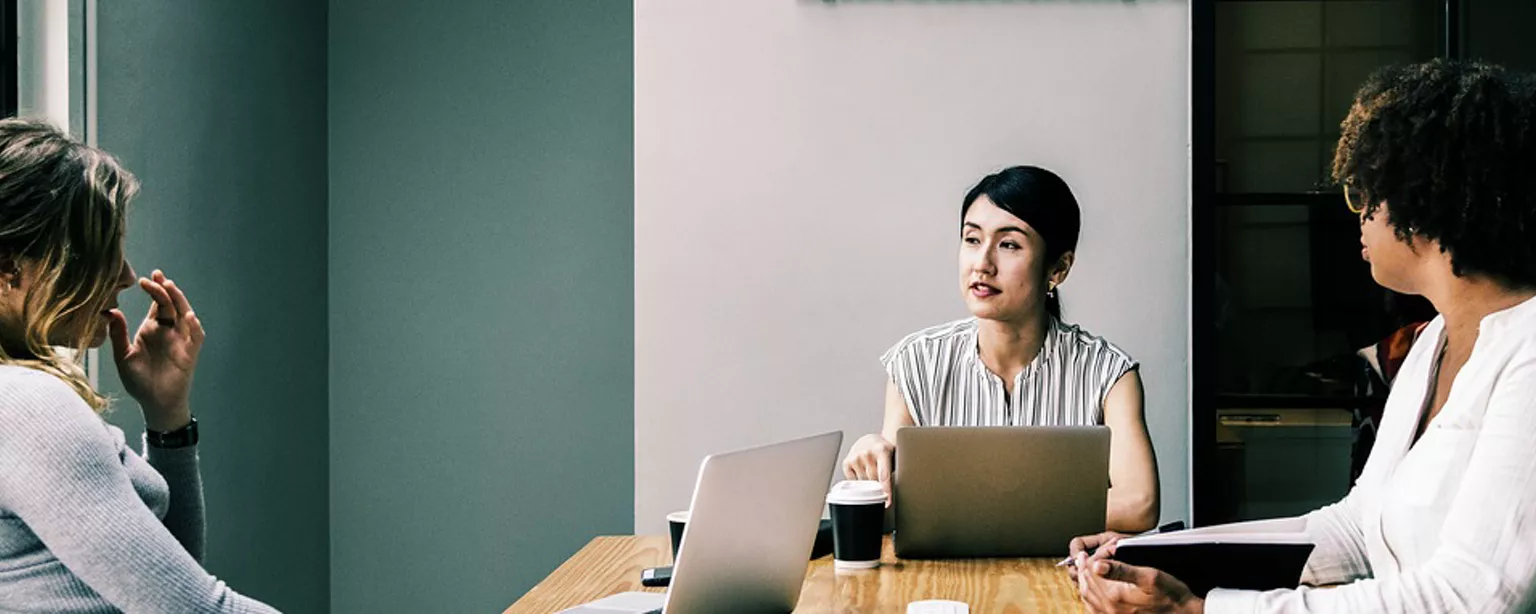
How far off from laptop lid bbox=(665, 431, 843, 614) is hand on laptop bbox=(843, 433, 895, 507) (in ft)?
1.20


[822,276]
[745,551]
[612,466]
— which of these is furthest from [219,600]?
[612,466]

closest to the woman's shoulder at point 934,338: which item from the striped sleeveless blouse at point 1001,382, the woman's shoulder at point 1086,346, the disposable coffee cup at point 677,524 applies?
the striped sleeveless blouse at point 1001,382

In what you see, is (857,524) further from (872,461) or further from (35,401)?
(35,401)

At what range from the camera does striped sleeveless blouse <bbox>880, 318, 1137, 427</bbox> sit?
264 cm

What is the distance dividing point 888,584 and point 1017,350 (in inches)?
37.7

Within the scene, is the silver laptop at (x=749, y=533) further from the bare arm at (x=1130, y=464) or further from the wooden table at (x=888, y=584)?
the bare arm at (x=1130, y=464)

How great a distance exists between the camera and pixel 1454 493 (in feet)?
5.13

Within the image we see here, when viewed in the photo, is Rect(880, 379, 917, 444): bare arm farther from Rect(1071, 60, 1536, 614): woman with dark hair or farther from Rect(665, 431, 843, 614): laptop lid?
Rect(1071, 60, 1536, 614): woman with dark hair

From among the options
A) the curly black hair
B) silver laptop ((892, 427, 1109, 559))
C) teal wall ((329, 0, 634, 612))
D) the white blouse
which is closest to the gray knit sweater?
silver laptop ((892, 427, 1109, 559))

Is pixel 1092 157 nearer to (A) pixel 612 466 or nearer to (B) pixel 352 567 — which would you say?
(A) pixel 612 466

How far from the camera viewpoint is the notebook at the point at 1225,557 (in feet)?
5.07

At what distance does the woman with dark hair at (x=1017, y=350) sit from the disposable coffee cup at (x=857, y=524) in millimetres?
617

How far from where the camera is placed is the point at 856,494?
6.42ft

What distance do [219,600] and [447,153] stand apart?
279 centimetres
